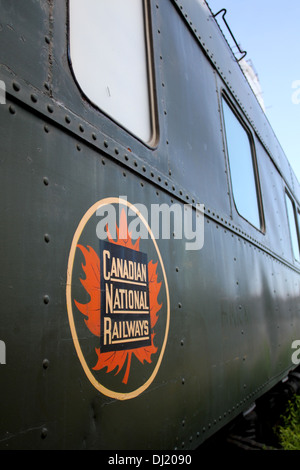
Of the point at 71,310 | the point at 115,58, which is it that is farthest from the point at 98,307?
the point at 115,58

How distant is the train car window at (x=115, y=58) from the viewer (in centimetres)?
134

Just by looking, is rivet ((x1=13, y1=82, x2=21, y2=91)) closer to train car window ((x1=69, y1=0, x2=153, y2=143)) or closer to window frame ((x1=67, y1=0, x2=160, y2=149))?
train car window ((x1=69, y1=0, x2=153, y2=143))

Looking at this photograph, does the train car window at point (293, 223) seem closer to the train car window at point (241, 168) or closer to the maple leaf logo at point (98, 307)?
the train car window at point (241, 168)

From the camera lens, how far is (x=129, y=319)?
1328 millimetres

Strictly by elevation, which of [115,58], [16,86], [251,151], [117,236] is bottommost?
[117,236]

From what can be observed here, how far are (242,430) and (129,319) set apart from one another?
2.19m

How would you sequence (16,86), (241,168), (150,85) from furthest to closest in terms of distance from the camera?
(241,168) → (150,85) → (16,86)

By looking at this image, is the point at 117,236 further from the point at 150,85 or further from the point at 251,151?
the point at 251,151

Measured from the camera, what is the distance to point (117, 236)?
1.33 meters

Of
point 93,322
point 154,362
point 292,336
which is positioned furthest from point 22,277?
point 292,336

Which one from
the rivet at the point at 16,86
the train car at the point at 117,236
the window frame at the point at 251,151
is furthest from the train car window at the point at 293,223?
the rivet at the point at 16,86

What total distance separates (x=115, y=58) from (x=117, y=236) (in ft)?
2.42
